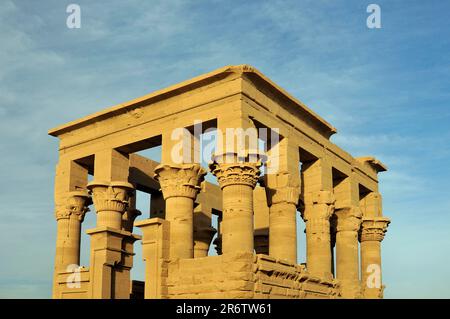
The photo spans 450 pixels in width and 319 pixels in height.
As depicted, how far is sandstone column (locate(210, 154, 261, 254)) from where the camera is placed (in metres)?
22.5

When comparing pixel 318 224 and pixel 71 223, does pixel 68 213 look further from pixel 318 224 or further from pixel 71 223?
pixel 318 224

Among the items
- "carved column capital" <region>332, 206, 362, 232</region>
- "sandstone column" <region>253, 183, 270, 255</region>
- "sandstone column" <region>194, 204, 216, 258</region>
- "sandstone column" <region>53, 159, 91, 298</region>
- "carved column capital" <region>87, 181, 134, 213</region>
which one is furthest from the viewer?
"sandstone column" <region>253, 183, 270, 255</region>

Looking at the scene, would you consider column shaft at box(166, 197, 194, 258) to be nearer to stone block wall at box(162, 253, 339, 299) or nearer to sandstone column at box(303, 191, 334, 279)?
stone block wall at box(162, 253, 339, 299)

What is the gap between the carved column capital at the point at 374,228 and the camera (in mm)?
33625

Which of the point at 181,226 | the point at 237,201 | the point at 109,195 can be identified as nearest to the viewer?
the point at 237,201

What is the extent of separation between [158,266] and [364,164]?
51.3 feet

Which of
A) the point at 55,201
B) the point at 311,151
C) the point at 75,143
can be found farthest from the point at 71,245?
the point at 311,151

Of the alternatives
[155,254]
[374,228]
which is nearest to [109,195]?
[155,254]

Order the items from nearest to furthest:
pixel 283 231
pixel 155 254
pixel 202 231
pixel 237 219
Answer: pixel 155 254, pixel 237 219, pixel 283 231, pixel 202 231

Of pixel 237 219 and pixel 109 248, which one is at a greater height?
pixel 237 219

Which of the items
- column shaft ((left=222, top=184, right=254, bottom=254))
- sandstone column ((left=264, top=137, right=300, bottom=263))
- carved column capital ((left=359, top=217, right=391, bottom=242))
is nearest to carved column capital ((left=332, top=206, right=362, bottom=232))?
carved column capital ((left=359, top=217, right=391, bottom=242))

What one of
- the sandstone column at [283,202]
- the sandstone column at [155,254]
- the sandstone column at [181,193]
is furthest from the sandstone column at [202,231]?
the sandstone column at [155,254]

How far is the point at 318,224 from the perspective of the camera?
90.5 ft

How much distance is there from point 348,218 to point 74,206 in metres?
12.2
